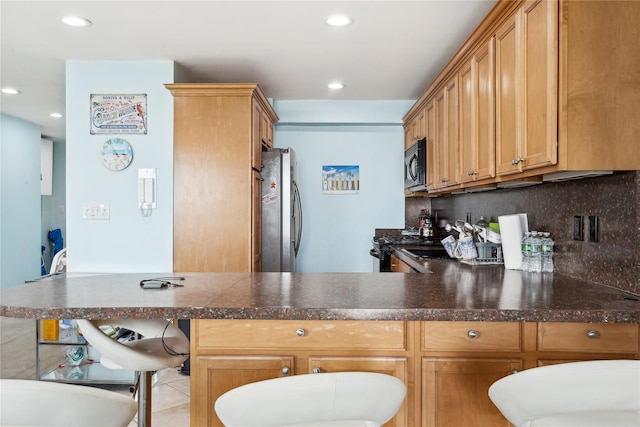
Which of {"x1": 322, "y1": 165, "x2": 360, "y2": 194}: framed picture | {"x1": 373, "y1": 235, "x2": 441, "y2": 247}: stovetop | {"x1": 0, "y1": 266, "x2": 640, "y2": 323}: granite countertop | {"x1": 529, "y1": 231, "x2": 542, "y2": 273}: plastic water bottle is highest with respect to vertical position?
{"x1": 322, "y1": 165, "x2": 360, "y2": 194}: framed picture

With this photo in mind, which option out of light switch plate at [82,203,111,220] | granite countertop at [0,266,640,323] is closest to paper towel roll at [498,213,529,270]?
granite countertop at [0,266,640,323]

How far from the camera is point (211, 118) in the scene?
3.49 meters

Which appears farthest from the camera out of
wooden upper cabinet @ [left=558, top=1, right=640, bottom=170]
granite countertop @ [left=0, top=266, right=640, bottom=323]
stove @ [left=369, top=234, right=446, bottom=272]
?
stove @ [left=369, top=234, right=446, bottom=272]

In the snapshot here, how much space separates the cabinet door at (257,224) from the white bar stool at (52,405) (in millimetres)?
2439

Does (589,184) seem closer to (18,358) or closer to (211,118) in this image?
(211,118)

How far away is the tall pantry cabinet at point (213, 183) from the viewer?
137 inches

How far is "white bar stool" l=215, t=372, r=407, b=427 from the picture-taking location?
3.15ft

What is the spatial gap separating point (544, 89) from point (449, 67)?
1.37 metres

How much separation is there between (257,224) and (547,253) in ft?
7.47

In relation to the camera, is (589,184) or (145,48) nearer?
(589,184)

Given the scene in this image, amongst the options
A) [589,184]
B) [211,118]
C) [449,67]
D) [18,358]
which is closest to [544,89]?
[589,184]

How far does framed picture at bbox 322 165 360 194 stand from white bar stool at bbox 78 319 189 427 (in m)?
3.56

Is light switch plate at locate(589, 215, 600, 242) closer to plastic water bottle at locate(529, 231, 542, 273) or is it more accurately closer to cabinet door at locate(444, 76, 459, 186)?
plastic water bottle at locate(529, 231, 542, 273)

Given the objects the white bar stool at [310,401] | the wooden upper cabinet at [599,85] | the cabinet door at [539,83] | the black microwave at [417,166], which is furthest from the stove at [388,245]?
the white bar stool at [310,401]
